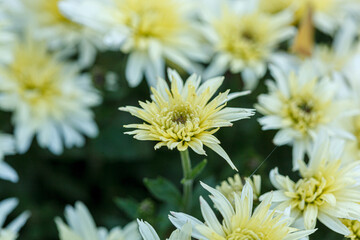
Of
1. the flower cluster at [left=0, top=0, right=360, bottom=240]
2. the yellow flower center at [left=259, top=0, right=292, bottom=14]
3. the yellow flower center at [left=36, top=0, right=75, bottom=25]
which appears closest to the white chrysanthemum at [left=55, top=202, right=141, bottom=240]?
the flower cluster at [left=0, top=0, right=360, bottom=240]

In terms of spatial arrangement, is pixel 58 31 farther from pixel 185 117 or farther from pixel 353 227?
pixel 353 227

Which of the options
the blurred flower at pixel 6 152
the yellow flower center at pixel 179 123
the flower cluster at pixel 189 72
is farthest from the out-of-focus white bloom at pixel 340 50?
the blurred flower at pixel 6 152

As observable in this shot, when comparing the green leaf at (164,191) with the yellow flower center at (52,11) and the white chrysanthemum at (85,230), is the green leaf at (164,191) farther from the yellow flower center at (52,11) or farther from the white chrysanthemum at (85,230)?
the yellow flower center at (52,11)

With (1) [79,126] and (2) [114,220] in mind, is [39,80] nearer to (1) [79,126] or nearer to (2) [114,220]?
(1) [79,126]

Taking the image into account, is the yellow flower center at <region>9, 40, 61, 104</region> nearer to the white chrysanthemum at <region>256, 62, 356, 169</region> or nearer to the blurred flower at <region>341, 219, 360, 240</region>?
the white chrysanthemum at <region>256, 62, 356, 169</region>

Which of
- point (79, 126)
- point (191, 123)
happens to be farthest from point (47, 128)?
point (191, 123)

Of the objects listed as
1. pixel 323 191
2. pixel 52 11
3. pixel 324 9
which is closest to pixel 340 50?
pixel 324 9
